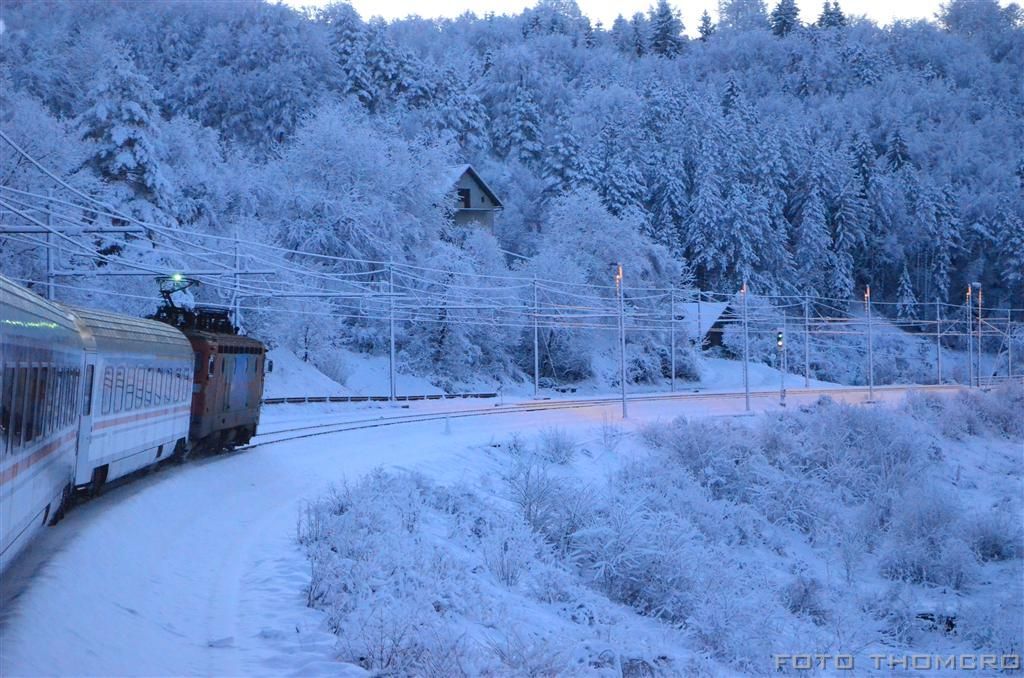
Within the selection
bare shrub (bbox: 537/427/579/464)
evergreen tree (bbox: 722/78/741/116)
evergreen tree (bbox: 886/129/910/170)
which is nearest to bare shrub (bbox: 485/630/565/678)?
bare shrub (bbox: 537/427/579/464)

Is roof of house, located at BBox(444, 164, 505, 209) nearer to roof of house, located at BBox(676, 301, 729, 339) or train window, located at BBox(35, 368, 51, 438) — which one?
roof of house, located at BBox(676, 301, 729, 339)

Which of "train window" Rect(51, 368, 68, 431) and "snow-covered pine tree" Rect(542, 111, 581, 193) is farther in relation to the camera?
"snow-covered pine tree" Rect(542, 111, 581, 193)

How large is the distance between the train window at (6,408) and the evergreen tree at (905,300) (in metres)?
109

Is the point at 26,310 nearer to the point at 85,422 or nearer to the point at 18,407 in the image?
the point at 18,407

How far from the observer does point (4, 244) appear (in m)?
39.9

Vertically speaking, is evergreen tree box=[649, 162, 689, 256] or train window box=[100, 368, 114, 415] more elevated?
evergreen tree box=[649, 162, 689, 256]

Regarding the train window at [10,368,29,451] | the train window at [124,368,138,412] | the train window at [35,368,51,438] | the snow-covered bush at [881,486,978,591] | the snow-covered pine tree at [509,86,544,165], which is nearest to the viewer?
the train window at [10,368,29,451]

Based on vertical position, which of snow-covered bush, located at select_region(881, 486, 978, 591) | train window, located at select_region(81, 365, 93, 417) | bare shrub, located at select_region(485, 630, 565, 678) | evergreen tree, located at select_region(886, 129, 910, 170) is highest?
evergreen tree, located at select_region(886, 129, 910, 170)

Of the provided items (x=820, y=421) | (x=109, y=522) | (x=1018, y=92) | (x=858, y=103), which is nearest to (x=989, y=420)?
(x=820, y=421)

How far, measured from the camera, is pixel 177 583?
11695 millimetres

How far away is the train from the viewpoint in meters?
9.56

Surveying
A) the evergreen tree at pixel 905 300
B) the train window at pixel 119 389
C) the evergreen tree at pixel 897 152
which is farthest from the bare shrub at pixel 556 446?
the evergreen tree at pixel 897 152

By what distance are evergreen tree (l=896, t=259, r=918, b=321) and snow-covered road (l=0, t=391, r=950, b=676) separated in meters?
98.0

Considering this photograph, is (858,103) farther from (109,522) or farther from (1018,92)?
(109,522)
